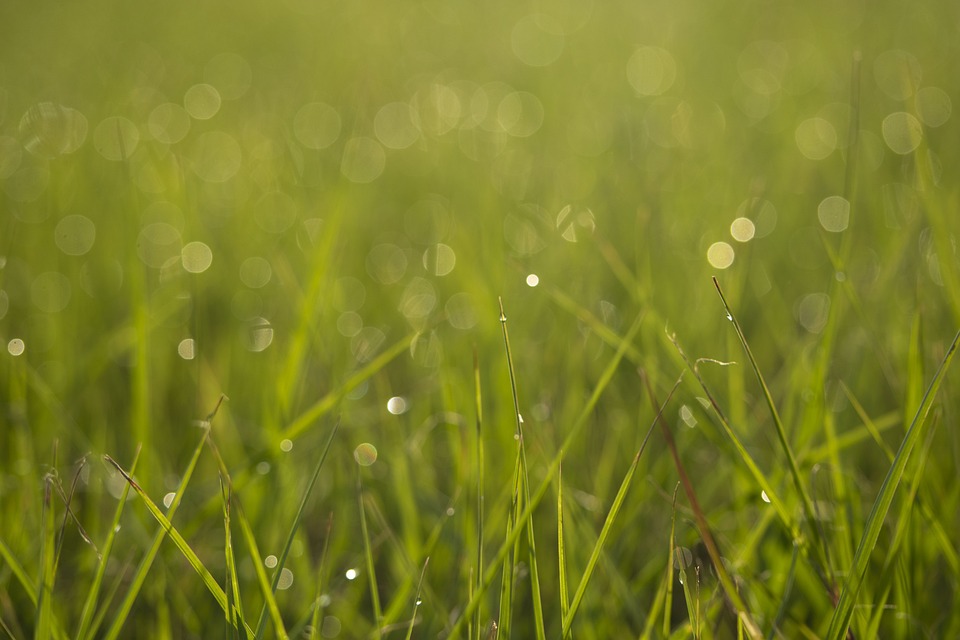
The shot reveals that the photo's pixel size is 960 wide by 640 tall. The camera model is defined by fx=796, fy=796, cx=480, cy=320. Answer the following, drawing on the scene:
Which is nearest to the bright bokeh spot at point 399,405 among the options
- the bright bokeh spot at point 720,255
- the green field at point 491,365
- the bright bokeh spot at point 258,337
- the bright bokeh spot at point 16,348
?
the green field at point 491,365

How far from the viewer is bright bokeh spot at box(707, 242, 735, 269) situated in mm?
1090

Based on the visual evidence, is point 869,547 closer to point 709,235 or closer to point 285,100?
point 709,235

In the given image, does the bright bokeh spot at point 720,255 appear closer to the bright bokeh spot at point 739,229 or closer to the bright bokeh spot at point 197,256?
the bright bokeh spot at point 739,229

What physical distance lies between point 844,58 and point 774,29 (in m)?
0.68

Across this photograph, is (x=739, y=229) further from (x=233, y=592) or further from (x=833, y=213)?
(x=233, y=592)

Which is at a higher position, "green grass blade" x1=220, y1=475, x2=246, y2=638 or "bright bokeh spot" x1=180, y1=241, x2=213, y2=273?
"bright bokeh spot" x1=180, y1=241, x2=213, y2=273

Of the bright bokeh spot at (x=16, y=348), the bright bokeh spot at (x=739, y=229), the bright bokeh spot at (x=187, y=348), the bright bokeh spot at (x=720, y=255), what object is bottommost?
the bright bokeh spot at (x=187, y=348)

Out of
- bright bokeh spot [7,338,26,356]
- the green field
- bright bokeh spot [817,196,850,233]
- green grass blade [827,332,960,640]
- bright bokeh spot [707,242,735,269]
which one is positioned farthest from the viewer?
bright bokeh spot [817,196,850,233]

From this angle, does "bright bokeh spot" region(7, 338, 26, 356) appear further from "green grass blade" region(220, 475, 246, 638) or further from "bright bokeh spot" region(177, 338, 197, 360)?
"green grass blade" region(220, 475, 246, 638)

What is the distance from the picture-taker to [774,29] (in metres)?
2.92

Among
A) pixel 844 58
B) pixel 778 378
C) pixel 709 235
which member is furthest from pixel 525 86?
pixel 778 378

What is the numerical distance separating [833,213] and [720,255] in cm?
33

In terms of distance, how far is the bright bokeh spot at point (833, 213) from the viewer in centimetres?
127

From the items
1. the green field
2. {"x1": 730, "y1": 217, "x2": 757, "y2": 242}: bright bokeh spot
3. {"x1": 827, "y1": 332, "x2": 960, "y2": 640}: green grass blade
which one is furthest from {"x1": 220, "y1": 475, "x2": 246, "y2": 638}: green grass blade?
{"x1": 730, "y1": 217, "x2": 757, "y2": 242}: bright bokeh spot
